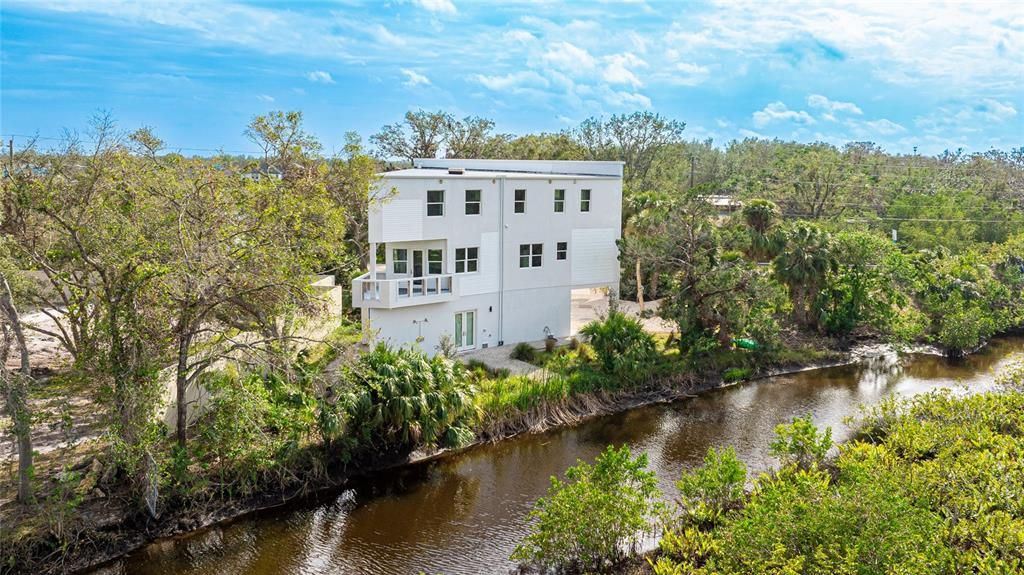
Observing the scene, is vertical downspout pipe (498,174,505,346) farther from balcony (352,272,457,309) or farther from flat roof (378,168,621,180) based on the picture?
balcony (352,272,457,309)

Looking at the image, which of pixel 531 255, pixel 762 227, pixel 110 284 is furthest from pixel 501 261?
pixel 110 284

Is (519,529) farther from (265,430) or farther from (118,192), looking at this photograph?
(118,192)

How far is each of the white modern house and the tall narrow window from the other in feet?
0.13

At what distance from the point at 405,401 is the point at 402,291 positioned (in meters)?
8.31

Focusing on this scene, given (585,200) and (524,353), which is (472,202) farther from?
(524,353)

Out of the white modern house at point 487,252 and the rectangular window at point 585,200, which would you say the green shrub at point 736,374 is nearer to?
the white modern house at point 487,252

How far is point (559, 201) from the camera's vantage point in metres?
31.0

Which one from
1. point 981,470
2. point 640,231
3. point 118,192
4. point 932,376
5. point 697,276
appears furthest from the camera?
point 640,231

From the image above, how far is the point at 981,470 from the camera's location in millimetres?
14906

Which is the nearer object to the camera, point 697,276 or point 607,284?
point 697,276

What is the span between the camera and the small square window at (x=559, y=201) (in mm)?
30859

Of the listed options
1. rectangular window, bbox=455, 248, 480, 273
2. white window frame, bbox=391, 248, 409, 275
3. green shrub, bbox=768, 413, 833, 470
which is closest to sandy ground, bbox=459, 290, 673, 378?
rectangular window, bbox=455, 248, 480, 273

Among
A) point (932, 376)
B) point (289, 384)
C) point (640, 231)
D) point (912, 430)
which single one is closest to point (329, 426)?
point (289, 384)

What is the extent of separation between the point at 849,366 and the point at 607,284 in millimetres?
10522
